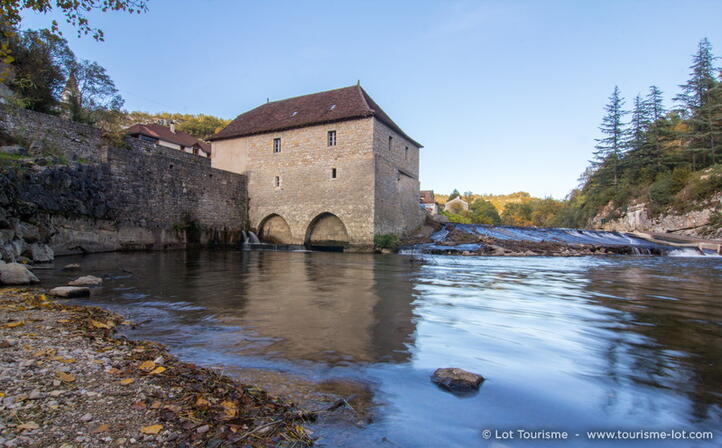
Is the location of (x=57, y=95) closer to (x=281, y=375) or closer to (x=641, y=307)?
(x=281, y=375)

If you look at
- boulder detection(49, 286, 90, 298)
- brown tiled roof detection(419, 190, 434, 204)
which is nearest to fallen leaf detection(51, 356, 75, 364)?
boulder detection(49, 286, 90, 298)

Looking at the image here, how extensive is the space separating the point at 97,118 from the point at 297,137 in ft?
50.8

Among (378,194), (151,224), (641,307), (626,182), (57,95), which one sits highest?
(57,95)

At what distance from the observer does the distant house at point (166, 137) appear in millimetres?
35622

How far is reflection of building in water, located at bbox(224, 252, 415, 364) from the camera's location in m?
3.41

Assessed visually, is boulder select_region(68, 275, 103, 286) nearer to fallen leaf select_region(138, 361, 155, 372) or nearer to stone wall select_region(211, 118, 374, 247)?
fallen leaf select_region(138, 361, 155, 372)

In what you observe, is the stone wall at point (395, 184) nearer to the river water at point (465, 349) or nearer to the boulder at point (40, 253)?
the boulder at point (40, 253)

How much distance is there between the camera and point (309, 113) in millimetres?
22609

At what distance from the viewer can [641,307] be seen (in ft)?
18.4

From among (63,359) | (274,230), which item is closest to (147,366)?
(63,359)

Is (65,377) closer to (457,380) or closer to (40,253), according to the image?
(457,380)

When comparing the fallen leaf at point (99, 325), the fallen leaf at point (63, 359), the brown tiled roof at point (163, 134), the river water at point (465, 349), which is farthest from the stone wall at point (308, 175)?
the fallen leaf at point (63, 359)

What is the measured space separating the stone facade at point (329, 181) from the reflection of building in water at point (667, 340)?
14012 mm

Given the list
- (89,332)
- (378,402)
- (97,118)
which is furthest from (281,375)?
(97,118)
